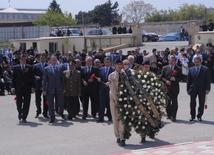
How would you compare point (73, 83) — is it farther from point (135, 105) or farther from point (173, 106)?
point (135, 105)

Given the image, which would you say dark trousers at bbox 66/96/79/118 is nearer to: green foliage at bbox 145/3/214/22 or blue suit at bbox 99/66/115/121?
blue suit at bbox 99/66/115/121

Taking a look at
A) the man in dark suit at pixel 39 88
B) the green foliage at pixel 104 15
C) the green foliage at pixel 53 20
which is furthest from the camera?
the green foliage at pixel 104 15

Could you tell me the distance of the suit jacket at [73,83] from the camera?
12.0 metres

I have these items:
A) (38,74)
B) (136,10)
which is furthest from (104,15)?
(38,74)

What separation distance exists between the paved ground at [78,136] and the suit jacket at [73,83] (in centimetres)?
88

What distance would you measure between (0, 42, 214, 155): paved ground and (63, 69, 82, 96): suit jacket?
879mm

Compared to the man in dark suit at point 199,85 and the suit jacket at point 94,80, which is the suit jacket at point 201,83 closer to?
the man in dark suit at point 199,85

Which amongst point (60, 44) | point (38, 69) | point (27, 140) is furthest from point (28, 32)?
point (27, 140)

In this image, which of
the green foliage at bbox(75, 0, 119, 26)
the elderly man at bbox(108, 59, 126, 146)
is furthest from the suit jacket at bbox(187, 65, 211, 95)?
Result: the green foliage at bbox(75, 0, 119, 26)

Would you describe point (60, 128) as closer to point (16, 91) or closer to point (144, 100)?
point (16, 91)

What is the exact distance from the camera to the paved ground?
852cm

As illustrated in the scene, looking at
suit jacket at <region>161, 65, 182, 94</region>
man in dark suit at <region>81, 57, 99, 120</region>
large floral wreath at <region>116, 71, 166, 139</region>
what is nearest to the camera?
large floral wreath at <region>116, 71, 166, 139</region>

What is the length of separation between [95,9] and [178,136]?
84808mm

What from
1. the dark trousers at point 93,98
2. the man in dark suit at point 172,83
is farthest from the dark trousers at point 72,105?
the man in dark suit at point 172,83
